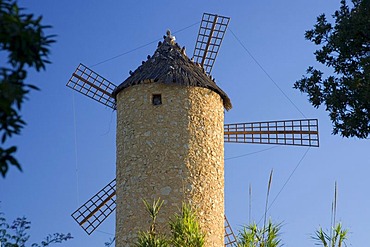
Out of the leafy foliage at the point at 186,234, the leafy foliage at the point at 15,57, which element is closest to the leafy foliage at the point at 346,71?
the leafy foliage at the point at 186,234

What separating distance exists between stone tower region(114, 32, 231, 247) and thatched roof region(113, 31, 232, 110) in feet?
0.06

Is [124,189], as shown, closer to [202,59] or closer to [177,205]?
[177,205]

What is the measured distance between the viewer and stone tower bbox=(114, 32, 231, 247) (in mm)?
14016

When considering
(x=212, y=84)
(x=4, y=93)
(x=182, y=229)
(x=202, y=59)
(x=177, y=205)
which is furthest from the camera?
(x=202, y=59)

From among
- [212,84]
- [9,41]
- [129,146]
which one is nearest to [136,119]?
[129,146]

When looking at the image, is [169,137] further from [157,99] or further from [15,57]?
[15,57]

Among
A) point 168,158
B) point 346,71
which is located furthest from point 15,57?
point 168,158

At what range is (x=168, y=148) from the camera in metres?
14.2

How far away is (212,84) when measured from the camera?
595 inches

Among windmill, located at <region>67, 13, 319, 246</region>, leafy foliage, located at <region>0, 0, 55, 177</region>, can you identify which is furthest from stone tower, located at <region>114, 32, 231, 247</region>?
leafy foliage, located at <region>0, 0, 55, 177</region>

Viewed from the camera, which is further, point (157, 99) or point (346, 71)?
Result: point (157, 99)

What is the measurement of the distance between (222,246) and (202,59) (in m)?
4.30

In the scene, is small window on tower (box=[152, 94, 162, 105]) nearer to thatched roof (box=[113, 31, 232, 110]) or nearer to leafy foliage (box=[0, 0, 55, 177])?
thatched roof (box=[113, 31, 232, 110])

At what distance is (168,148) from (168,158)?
18 centimetres
